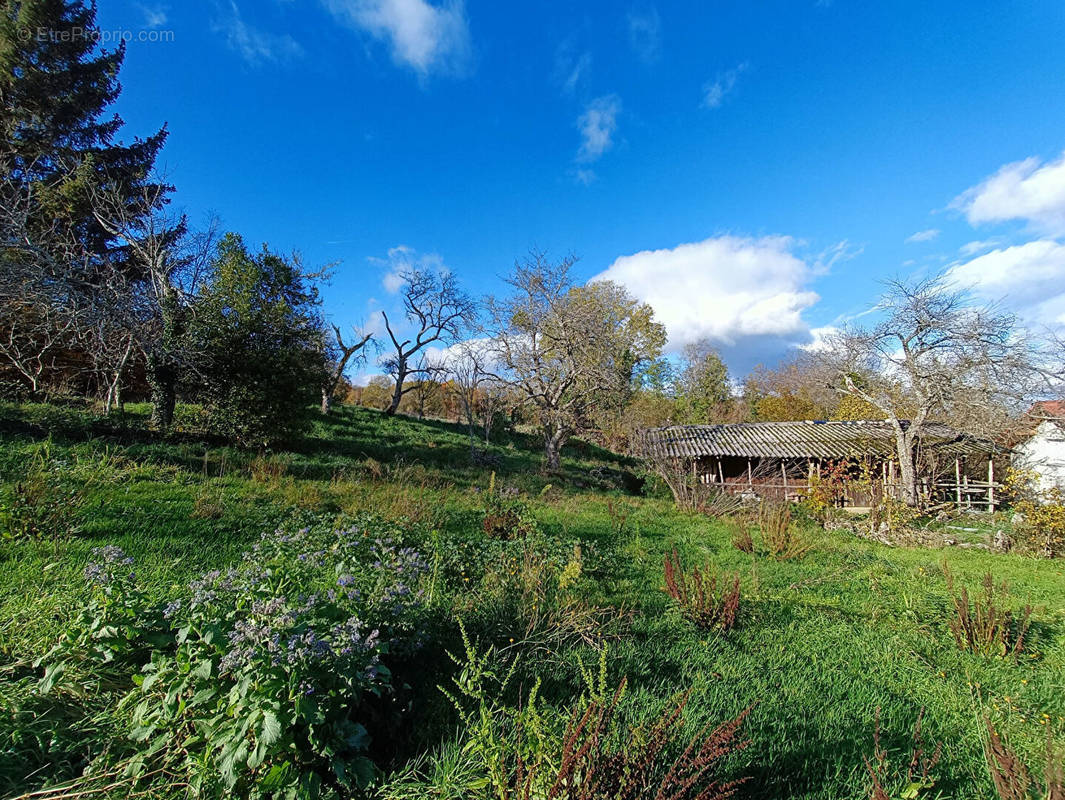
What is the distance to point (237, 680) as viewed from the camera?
6.88ft

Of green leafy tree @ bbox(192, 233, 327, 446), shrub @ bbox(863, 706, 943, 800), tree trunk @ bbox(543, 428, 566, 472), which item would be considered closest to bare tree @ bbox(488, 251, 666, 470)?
tree trunk @ bbox(543, 428, 566, 472)

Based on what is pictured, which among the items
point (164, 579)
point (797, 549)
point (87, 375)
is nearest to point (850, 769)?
point (164, 579)

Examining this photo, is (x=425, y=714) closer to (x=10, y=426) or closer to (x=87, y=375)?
(x=10, y=426)

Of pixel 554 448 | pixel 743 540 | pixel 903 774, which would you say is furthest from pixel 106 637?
pixel 554 448

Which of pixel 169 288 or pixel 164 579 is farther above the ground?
pixel 169 288

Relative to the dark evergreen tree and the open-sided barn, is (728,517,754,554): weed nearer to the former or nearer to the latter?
the open-sided barn

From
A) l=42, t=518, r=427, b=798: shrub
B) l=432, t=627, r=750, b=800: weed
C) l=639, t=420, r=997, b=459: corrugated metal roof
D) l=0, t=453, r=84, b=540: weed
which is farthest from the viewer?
l=639, t=420, r=997, b=459: corrugated metal roof

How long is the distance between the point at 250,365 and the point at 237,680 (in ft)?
37.7

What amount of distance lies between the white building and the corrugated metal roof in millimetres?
1514

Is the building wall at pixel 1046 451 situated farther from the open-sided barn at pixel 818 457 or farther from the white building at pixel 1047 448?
the open-sided barn at pixel 818 457

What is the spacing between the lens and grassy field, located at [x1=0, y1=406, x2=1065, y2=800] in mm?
2439

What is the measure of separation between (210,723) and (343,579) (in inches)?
37.6

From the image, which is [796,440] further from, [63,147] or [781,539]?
[63,147]

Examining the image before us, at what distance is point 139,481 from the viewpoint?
23.3ft
